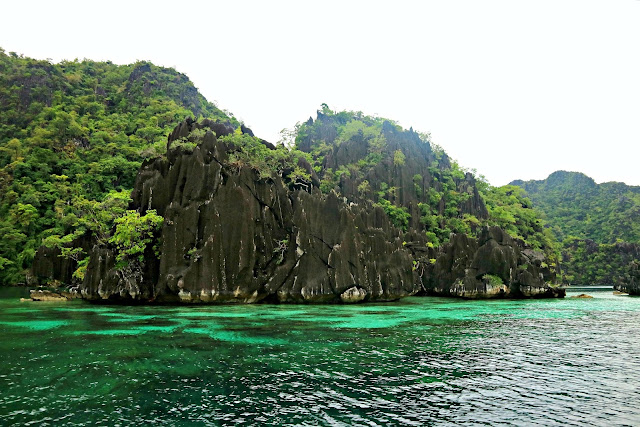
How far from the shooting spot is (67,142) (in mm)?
84875

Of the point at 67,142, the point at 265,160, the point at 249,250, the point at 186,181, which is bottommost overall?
the point at 249,250

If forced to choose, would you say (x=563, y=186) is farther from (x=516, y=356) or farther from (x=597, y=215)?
(x=516, y=356)

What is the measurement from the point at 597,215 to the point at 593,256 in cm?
2860

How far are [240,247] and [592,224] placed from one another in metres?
138

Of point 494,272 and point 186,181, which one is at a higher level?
point 186,181

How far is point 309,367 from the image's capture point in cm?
1506

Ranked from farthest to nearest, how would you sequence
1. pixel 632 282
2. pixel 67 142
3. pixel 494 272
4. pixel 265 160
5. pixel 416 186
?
pixel 416 186, pixel 67 142, pixel 632 282, pixel 265 160, pixel 494 272

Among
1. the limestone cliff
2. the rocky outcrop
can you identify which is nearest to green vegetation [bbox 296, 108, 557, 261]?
the rocky outcrop

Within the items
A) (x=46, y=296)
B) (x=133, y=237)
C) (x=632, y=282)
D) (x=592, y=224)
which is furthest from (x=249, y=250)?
(x=592, y=224)

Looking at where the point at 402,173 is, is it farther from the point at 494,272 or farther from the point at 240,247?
the point at 240,247

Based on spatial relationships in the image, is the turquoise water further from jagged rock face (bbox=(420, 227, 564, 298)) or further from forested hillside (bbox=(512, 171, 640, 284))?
forested hillside (bbox=(512, 171, 640, 284))

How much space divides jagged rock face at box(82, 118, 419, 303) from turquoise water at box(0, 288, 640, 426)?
14.9 metres

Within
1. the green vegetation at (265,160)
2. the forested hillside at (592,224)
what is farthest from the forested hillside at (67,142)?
the forested hillside at (592,224)

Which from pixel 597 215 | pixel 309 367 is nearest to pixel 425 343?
pixel 309 367
